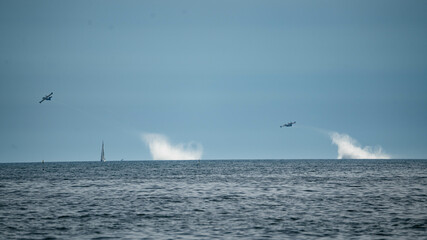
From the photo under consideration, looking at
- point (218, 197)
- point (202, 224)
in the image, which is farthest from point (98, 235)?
point (218, 197)

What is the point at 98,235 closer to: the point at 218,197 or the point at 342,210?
the point at 342,210

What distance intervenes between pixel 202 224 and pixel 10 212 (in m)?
19.3

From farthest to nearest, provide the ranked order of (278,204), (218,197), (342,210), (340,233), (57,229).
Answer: (218,197) → (278,204) → (342,210) → (57,229) → (340,233)

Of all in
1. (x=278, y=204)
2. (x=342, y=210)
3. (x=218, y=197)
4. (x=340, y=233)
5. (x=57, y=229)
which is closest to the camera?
(x=340, y=233)

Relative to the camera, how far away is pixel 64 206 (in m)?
49.8

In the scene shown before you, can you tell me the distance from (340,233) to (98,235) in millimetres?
16141

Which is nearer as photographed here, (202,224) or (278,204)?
(202,224)

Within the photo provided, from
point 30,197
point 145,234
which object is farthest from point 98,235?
point 30,197

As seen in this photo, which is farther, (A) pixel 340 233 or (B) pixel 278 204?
(B) pixel 278 204

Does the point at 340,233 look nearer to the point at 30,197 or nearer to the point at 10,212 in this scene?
the point at 10,212

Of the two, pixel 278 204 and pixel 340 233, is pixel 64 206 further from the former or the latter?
pixel 340 233

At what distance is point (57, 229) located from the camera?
35.8 m

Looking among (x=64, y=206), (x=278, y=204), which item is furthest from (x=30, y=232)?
(x=278, y=204)

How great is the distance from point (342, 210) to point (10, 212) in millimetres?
29954
